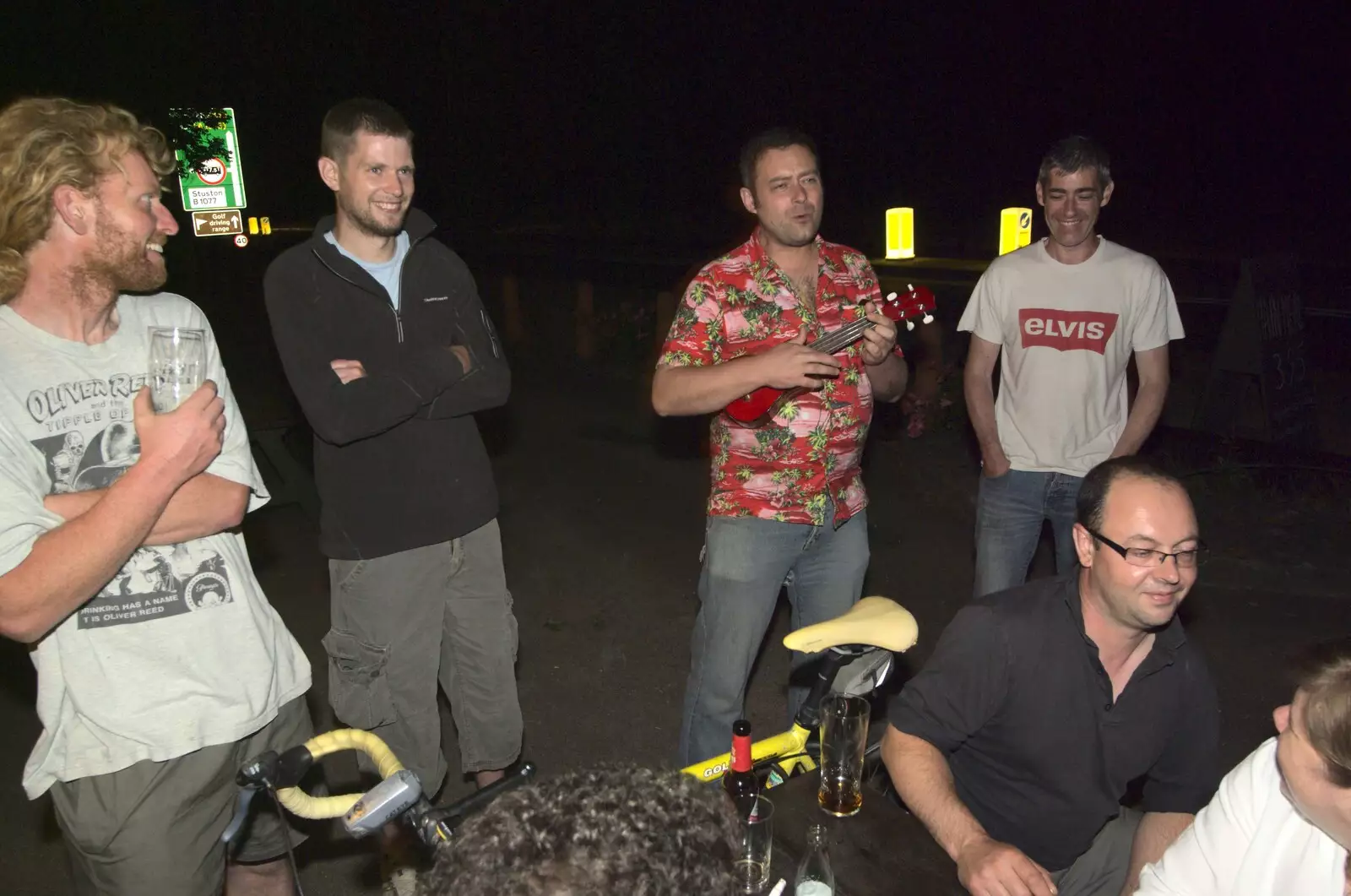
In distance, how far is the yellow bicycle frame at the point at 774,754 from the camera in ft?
8.20

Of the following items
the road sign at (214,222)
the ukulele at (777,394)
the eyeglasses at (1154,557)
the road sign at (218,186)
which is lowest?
the eyeglasses at (1154,557)

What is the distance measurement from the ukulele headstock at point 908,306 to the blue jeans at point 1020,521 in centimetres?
105

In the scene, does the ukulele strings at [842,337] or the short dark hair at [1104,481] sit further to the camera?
the ukulele strings at [842,337]

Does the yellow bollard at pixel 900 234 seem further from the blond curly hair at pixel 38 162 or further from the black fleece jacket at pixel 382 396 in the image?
the blond curly hair at pixel 38 162

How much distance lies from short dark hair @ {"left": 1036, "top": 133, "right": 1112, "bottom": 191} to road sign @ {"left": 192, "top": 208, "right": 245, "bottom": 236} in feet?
87.3

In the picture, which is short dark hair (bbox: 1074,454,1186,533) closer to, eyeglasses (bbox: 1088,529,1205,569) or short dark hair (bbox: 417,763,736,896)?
eyeglasses (bbox: 1088,529,1205,569)

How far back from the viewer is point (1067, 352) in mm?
4129

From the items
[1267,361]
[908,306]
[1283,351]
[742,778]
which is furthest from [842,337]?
[1283,351]

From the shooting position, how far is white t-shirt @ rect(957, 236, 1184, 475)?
4094 millimetres

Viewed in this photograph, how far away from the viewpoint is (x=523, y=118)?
109ft

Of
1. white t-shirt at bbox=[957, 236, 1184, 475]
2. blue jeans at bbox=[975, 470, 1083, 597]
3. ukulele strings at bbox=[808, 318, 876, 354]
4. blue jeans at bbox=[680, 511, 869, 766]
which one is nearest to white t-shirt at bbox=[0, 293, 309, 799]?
blue jeans at bbox=[680, 511, 869, 766]

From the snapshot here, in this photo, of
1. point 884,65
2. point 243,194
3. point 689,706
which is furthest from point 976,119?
point 689,706

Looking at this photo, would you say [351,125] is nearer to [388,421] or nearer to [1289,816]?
[388,421]

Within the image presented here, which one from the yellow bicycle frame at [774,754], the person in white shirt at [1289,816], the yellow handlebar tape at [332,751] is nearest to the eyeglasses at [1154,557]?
the person in white shirt at [1289,816]
